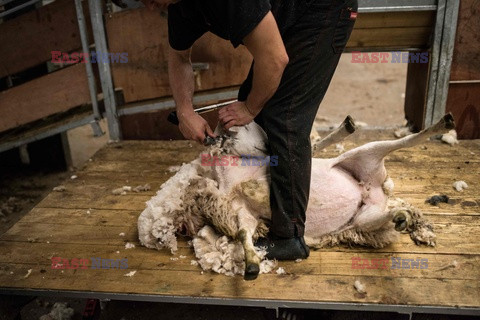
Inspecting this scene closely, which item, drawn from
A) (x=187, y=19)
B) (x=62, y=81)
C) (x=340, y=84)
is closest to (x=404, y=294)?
(x=187, y=19)

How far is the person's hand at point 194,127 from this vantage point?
95.7 inches

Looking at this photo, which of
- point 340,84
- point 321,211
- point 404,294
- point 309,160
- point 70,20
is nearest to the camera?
point 404,294

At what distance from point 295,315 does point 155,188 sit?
1.37m

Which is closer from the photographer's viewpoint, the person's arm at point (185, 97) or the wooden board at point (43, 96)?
the person's arm at point (185, 97)

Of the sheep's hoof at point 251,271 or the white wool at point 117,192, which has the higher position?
the sheep's hoof at point 251,271

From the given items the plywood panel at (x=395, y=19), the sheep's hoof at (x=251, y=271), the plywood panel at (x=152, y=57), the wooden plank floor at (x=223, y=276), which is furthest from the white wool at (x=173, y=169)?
the plywood panel at (x=395, y=19)

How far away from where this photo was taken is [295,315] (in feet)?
8.57

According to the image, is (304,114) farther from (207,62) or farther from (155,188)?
Answer: (207,62)

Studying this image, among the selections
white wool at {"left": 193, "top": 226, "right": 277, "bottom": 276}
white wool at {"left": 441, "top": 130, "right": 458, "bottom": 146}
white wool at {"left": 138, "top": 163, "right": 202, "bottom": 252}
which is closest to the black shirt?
white wool at {"left": 138, "top": 163, "right": 202, "bottom": 252}

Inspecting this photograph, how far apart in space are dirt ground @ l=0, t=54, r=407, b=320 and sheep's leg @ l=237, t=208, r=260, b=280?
72cm

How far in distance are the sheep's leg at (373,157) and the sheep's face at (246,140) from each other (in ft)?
1.67

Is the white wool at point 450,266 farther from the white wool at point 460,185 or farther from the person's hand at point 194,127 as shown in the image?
the person's hand at point 194,127

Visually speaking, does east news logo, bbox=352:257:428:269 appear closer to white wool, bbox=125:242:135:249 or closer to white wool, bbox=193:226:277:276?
white wool, bbox=193:226:277:276

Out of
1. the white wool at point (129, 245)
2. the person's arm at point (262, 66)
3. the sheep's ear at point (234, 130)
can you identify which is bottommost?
the white wool at point (129, 245)
